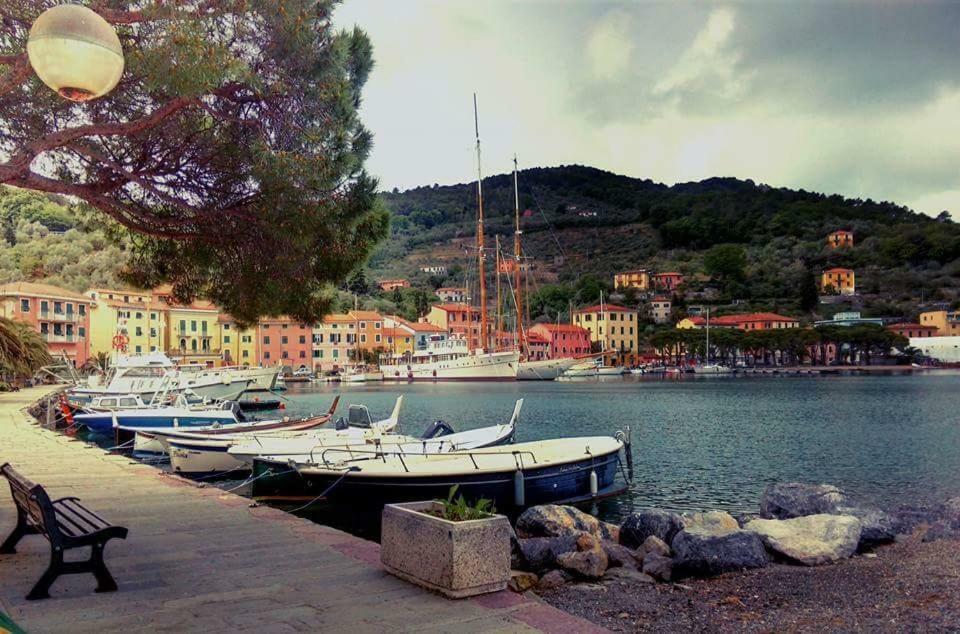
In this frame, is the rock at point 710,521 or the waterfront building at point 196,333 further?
the waterfront building at point 196,333

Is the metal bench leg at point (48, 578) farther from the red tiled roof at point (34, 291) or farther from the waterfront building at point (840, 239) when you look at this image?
the waterfront building at point (840, 239)

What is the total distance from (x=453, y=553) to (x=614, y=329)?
419 feet

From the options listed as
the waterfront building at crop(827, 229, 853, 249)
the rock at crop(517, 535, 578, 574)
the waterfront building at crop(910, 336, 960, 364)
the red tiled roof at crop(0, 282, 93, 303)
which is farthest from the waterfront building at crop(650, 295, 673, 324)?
the rock at crop(517, 535, 578, 574)

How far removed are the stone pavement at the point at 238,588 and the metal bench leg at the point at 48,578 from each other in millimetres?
71

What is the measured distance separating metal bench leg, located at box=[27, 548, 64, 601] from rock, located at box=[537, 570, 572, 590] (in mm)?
4714

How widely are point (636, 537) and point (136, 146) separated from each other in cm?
879

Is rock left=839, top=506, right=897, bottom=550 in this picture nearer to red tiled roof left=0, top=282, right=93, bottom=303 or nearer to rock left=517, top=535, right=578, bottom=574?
rock left=517, top=535, right=578, bottom=574

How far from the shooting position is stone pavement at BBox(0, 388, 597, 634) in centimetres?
503

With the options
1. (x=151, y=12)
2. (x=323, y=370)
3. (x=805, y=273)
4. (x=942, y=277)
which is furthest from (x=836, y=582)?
(x=942, y=277)

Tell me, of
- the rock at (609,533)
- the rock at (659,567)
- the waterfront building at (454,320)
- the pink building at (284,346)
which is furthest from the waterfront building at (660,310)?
the rock at (659,567)

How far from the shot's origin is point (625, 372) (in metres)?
116

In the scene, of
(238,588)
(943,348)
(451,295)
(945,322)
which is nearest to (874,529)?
(238,588)

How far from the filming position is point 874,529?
37.7ft

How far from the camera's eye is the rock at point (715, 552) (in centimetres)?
919
